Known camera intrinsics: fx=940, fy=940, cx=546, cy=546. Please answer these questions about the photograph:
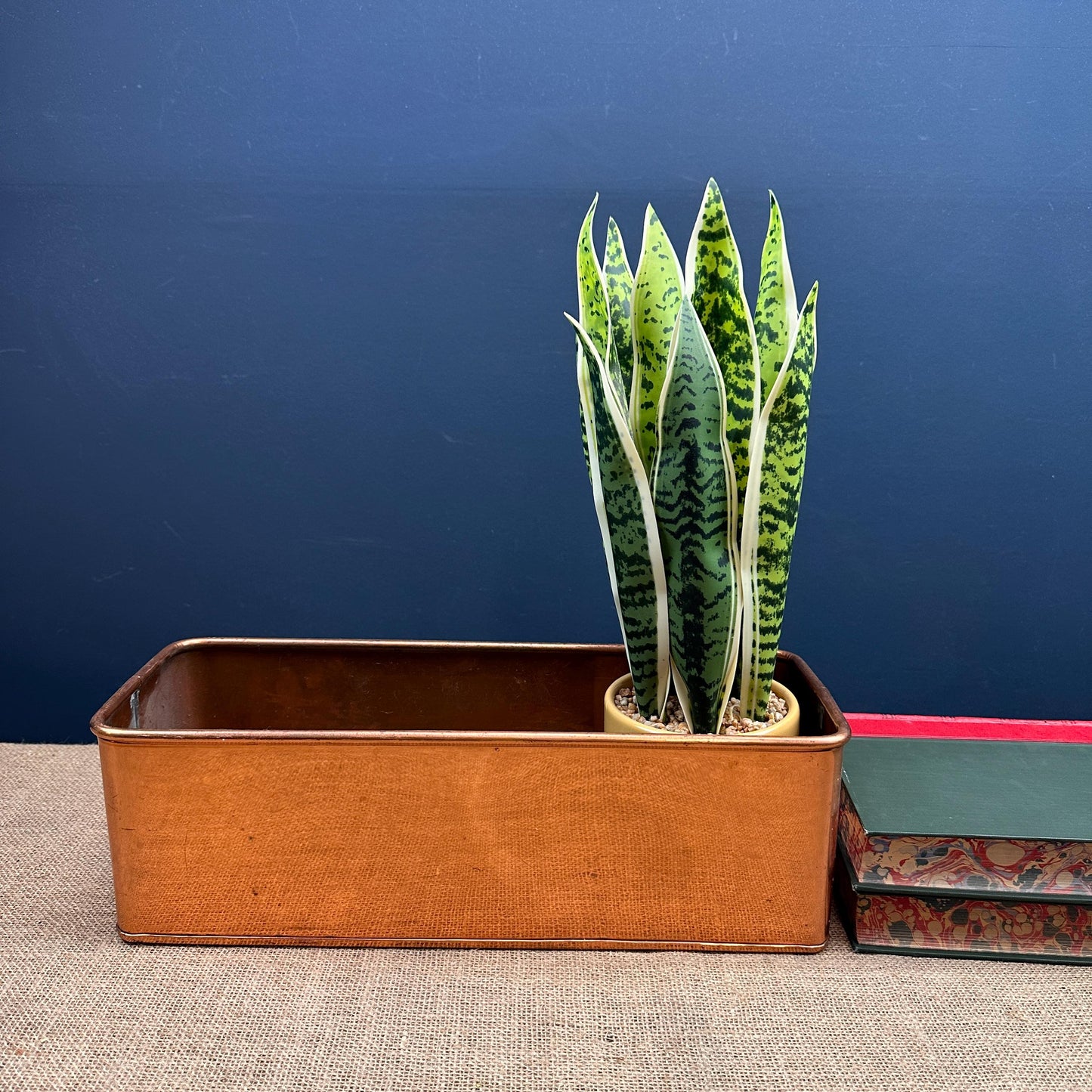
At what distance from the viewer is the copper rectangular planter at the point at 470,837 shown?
44 centimetres

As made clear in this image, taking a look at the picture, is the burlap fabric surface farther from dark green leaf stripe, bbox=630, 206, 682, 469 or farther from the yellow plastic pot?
dark green leaf stripe, bbox=630, 206, 682, 469

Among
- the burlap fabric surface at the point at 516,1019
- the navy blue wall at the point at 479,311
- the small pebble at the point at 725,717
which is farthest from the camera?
the navy blue wall at the point at 479,311

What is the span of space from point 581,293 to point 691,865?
0.29 m

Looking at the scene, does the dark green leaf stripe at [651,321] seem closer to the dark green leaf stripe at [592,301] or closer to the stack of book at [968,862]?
the dark green leaf stripe at [592,301]

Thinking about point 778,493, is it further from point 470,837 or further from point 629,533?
point 470,837

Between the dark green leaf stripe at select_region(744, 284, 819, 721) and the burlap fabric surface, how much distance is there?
143mm

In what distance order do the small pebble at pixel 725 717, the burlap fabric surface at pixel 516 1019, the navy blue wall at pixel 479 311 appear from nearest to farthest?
1. the burlap fabric surface at pixel 516 1019
2. the small pebble at pixel 725 717
3. the navy blue wall at pixel 479 311

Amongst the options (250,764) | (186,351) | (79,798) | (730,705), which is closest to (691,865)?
(730,705)

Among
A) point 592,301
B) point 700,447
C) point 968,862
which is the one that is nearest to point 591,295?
point 592,301

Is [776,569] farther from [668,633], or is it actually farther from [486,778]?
[486,778]

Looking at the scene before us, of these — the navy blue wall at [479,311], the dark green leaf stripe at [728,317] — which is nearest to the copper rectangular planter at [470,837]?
the dark green leaf stripe at [728,317]

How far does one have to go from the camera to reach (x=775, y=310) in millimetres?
480

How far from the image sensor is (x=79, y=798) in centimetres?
62

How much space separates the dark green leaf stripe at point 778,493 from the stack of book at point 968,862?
79 mm
